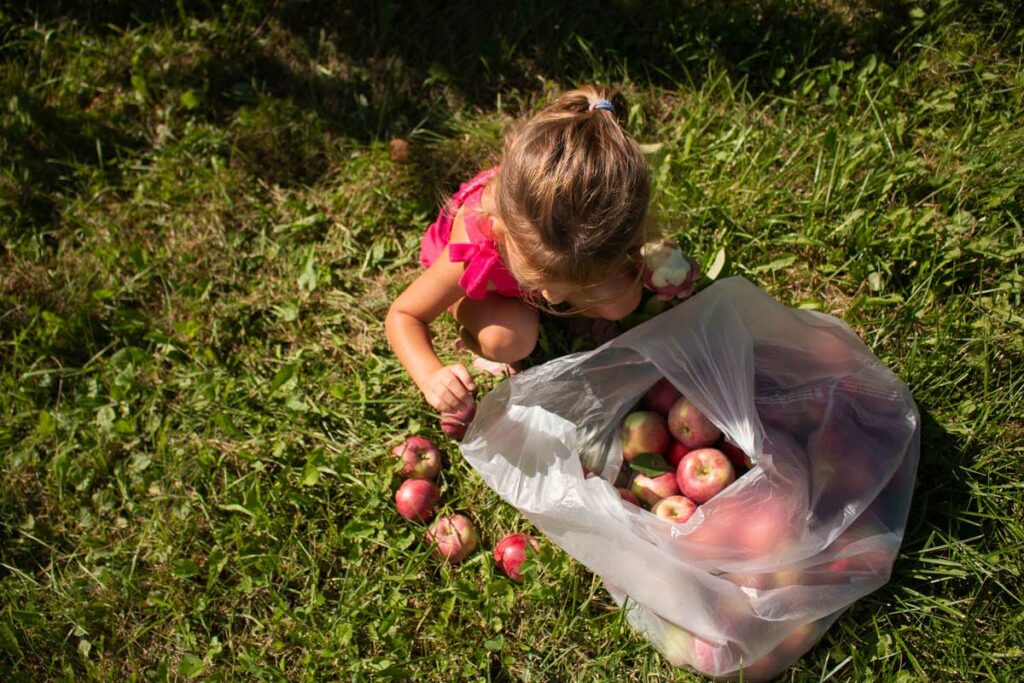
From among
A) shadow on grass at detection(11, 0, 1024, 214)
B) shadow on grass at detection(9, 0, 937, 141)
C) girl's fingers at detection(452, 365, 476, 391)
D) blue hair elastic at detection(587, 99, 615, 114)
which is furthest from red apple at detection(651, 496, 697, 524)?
shadow on grass at detection(9, 0, 937, 141)

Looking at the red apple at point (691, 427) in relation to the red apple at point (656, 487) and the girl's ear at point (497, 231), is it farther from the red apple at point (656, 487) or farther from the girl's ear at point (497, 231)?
the girl's ear at point (497, 231)

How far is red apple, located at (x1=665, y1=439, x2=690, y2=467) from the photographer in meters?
2.07

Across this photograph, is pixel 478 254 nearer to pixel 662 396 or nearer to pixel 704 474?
pixel 662 396

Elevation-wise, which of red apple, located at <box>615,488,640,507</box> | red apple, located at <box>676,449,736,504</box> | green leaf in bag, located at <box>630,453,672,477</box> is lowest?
red apple, located at <box>615,488,640,507</box>

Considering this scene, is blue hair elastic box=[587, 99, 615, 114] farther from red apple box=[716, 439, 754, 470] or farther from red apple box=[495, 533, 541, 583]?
red apple box=[495, 533, 541, 583]

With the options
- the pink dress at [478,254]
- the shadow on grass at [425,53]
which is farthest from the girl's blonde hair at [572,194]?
the shadow on grass at [425,53]

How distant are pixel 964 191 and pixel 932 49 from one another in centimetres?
49

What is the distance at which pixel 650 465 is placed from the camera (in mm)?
2027

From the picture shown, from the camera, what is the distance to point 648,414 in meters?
2.09

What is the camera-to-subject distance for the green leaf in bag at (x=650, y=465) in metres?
2.02

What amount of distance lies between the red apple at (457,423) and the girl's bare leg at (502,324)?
16cm

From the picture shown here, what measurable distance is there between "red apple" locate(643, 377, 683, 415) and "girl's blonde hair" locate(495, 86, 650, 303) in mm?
572

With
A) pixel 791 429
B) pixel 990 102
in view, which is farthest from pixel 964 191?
pixel 791 429

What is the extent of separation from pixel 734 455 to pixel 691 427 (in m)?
0.14
